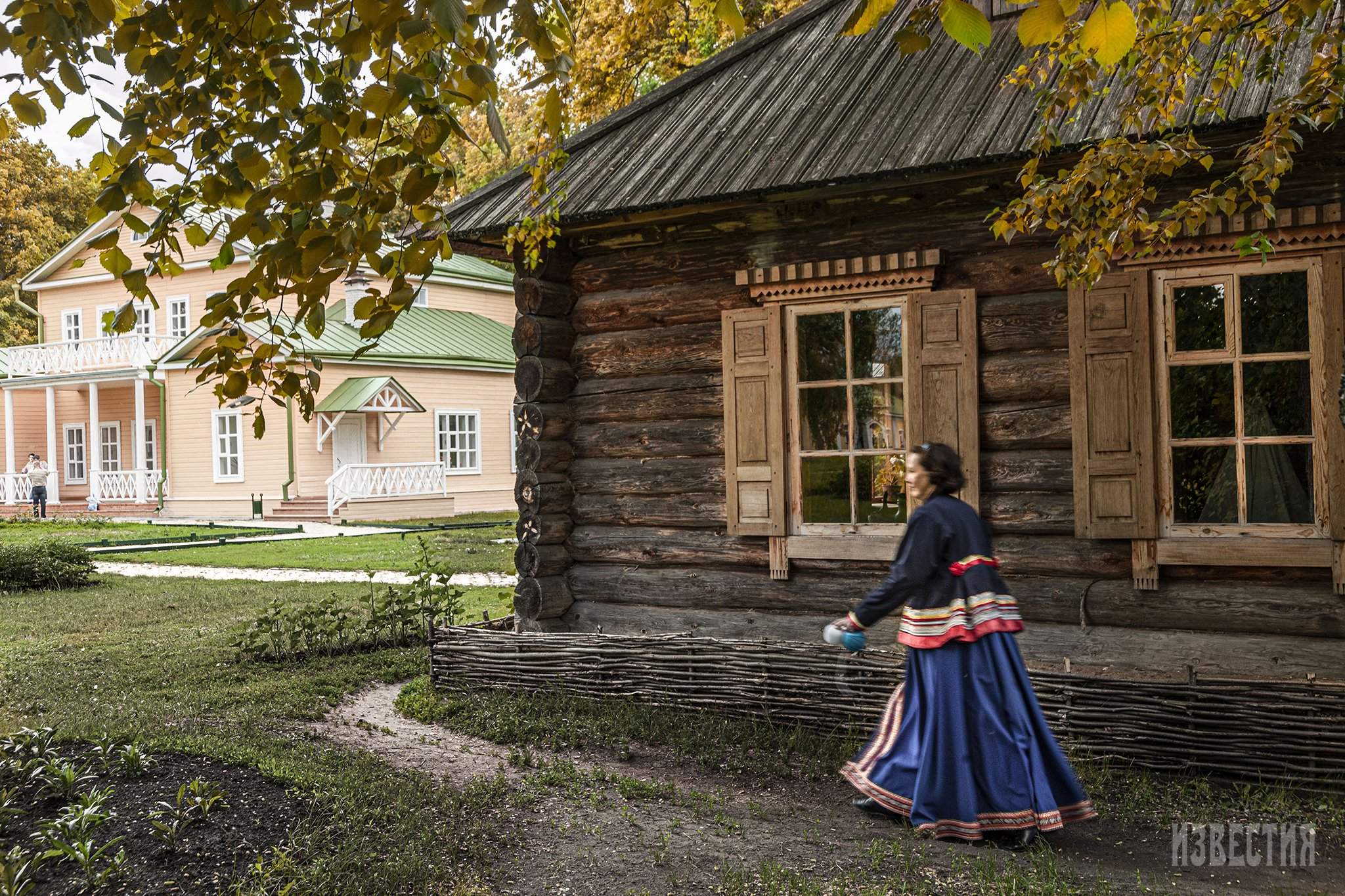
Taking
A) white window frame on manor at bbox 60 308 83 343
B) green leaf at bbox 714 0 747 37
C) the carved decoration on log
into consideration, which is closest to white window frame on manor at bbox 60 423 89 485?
white window frame on manor at bbox 60 308 83 343

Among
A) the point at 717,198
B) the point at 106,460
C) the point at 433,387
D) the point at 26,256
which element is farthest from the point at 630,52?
the point at 26,256

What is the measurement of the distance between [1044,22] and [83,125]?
2.47 metres

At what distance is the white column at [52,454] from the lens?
1217 inches

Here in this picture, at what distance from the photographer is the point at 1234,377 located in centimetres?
661

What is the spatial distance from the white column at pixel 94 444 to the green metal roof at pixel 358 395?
733 centimetres

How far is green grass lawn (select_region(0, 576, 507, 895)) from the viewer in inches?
179

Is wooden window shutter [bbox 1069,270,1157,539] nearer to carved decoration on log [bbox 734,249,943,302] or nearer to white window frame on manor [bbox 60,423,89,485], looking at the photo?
carved decoration on log [bbox 734,249,943,302]

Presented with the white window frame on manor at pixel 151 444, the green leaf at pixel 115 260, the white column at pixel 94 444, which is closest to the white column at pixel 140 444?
the white window frame on manor at pixel 151 444

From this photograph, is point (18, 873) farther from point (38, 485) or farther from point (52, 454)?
point (52, 454)

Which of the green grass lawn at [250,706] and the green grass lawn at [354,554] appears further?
the green grass lawn at [354,554]

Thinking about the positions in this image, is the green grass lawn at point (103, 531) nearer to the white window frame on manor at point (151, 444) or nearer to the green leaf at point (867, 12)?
the white window frame on manor at point (151, 444)

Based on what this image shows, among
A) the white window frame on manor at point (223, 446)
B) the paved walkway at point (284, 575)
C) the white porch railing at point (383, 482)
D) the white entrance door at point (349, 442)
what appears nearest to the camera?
the paved walkway at point (284, 575)

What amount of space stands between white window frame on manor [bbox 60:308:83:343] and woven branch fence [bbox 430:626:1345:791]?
29.3 m

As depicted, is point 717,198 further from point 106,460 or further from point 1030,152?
point 106,460
